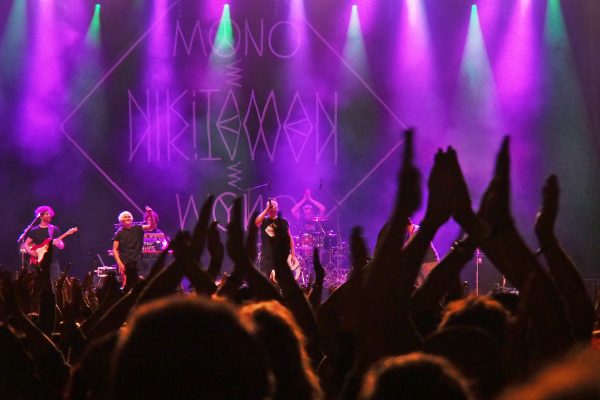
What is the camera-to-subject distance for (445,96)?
15.0m

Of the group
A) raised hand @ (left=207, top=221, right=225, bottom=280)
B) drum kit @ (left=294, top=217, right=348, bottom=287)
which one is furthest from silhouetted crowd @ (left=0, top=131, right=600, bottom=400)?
drum kit @ (left=294, top=217, right=348, bottom=287)

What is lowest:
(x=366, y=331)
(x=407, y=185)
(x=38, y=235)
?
(x=38, y=235)

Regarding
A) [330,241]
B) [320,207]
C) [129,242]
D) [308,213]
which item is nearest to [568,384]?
[129,242]

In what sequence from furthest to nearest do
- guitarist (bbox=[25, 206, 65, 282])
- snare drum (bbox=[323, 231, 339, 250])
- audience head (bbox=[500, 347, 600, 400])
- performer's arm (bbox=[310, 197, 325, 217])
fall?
performer's arm (bbox=[310, 197, 325, 217]) → snare drum (bbox=[323, 231, 339, 250]) → guitarist (bbox=[25, 206, 65, 282]) → audience head (bbox=[500, 347, 600, 400])

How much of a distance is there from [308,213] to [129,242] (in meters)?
3.39

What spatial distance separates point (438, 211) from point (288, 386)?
0.71 metres

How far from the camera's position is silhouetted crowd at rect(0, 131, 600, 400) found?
4.39ft

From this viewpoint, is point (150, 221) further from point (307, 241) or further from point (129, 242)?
point (307, 241)

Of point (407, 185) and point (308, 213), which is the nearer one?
point (407, 185)

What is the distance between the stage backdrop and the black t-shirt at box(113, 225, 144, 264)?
8.10ft

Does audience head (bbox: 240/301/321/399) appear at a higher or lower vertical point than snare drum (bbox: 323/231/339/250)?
higher

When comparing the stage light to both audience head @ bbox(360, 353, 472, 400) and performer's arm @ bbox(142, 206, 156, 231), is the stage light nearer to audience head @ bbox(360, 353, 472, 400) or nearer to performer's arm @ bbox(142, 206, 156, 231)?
performer's arm @ bbox(142, 206, 156, 231)

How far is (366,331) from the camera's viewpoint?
2125mm

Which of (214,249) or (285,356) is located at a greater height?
(285,356)
